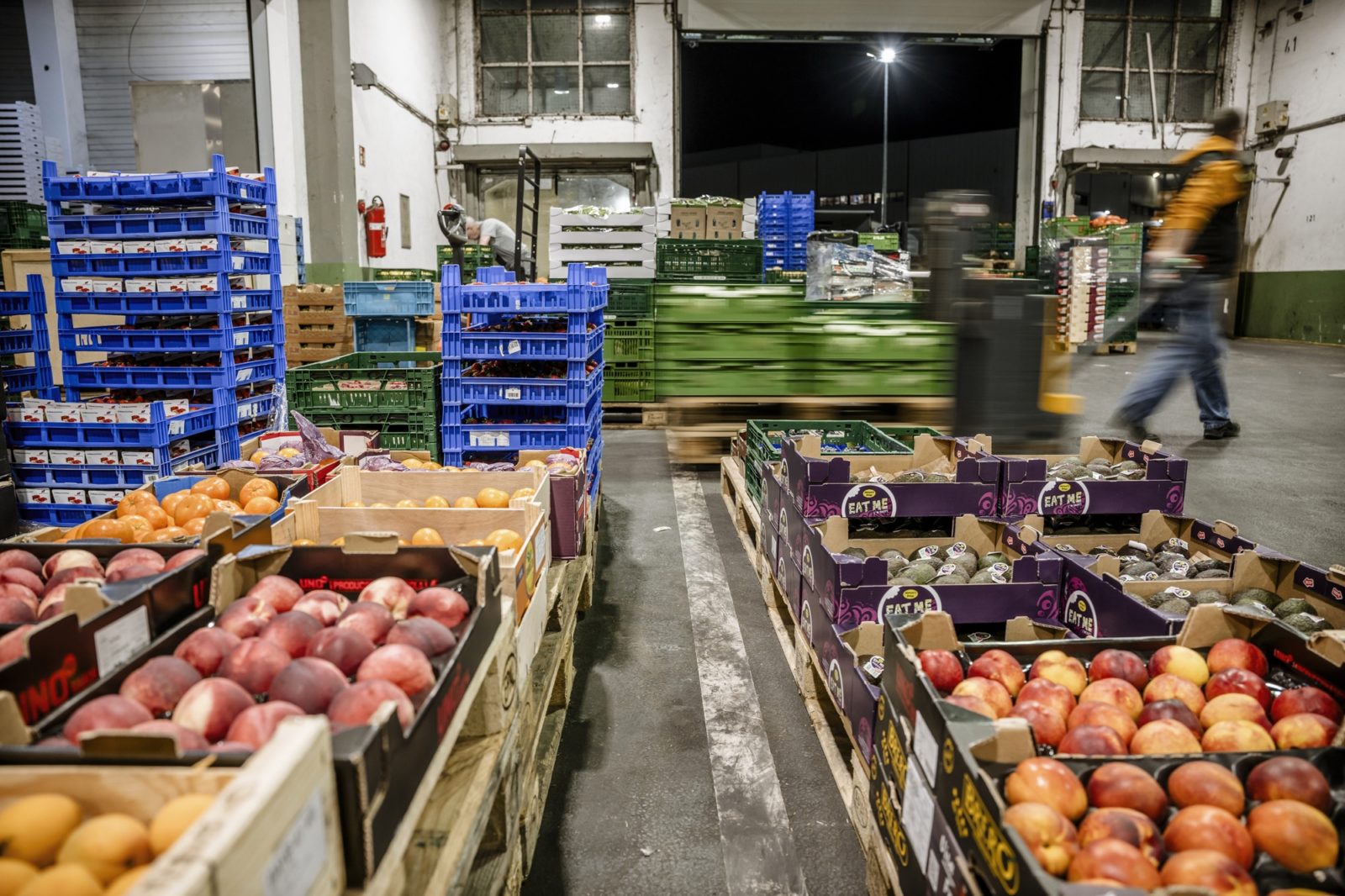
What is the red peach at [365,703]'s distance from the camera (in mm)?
1522

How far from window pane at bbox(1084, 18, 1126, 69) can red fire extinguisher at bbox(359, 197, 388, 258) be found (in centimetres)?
1467

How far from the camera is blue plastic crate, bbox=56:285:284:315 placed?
568 centimetres

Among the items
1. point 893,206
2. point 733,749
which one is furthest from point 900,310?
point 893,206

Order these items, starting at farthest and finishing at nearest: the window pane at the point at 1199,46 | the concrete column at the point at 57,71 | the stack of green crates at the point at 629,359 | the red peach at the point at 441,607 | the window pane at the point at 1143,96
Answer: the window pane at the point at 1199,46 < the window pane at the point at 1143,96 < the concrete column at the point at 57,71 < the stack of green crates at the point at 629,359 < the red peach at the point at 441,607

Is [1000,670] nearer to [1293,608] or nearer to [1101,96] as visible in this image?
[1293,608]

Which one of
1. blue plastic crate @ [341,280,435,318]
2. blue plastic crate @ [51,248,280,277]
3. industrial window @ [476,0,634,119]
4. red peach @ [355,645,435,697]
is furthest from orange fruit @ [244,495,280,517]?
industrial window @ [476,0,634,119]

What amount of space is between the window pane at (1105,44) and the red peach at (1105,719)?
65.2ft

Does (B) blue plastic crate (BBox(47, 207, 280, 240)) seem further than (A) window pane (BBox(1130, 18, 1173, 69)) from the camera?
No

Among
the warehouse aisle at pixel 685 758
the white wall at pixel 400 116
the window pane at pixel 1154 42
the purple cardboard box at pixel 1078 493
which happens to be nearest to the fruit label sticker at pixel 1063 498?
the purple cardboard box at pixel 1078 493

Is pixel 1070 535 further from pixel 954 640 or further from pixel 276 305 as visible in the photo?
pixel 276 305

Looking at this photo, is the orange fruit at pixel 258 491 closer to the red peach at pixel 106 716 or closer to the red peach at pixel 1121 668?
the red peach at pixel 106 716

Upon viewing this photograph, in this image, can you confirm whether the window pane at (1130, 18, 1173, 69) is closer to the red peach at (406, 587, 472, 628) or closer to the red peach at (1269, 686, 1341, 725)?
the red peach at (1269, 686, 1341, 725)

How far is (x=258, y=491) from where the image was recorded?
336cm

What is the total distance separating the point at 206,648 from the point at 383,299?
805 cm
